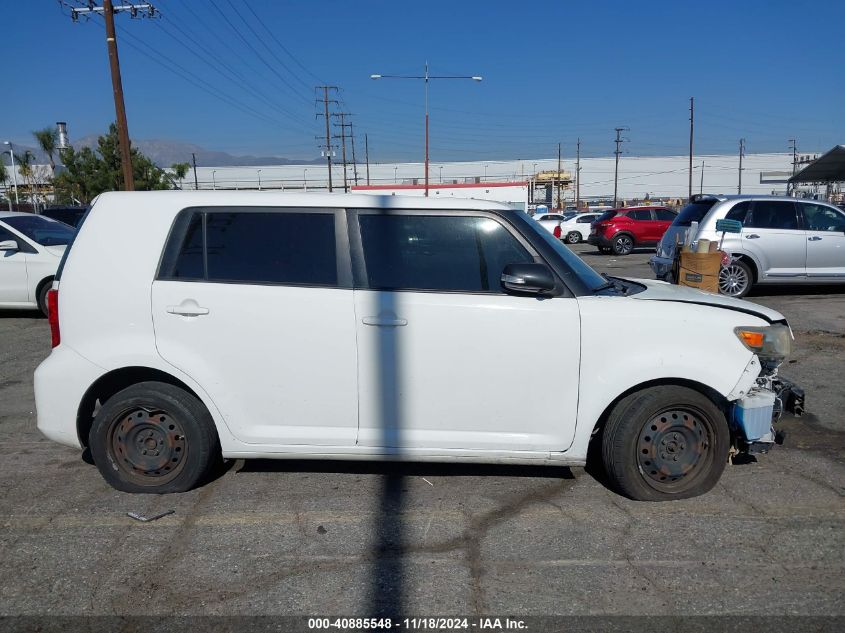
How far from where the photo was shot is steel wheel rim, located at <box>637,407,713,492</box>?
3.82m

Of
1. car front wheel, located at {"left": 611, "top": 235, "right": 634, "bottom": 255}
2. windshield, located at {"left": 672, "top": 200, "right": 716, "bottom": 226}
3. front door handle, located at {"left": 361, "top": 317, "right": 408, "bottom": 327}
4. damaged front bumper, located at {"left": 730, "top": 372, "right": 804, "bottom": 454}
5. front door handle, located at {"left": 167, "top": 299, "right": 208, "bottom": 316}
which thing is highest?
windshield, located at {"left": 672, "top": 200, "right": 716, "bottom": 226}

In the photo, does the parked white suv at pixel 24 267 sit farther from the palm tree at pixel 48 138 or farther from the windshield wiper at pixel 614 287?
the palm tree at pixel 48 138

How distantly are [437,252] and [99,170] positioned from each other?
123ft

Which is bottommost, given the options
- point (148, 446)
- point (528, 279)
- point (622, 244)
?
point (622, 244)

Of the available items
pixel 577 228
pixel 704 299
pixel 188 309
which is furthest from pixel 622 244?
pixel 188 309

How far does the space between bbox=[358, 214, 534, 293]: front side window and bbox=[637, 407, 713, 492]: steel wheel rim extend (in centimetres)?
119

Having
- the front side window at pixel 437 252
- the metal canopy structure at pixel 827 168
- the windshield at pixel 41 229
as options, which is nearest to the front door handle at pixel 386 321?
the front side window at pixel 437 252

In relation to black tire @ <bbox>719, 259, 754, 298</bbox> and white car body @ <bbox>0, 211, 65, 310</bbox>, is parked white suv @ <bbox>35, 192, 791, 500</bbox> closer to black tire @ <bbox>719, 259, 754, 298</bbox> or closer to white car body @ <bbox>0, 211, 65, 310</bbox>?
white car body @ <bbox>0, 211, 65, 310</bbox>

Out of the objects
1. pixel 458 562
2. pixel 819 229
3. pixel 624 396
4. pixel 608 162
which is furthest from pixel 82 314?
pixel 608 162

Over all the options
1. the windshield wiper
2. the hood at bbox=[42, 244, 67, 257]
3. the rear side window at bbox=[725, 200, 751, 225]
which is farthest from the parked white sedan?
the windshield wiper

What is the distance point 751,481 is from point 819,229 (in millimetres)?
8852

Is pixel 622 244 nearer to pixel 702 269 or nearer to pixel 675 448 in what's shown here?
pixel 702 269

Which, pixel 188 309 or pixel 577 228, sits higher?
pixel 188 309

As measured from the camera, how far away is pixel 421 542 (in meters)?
3.52
